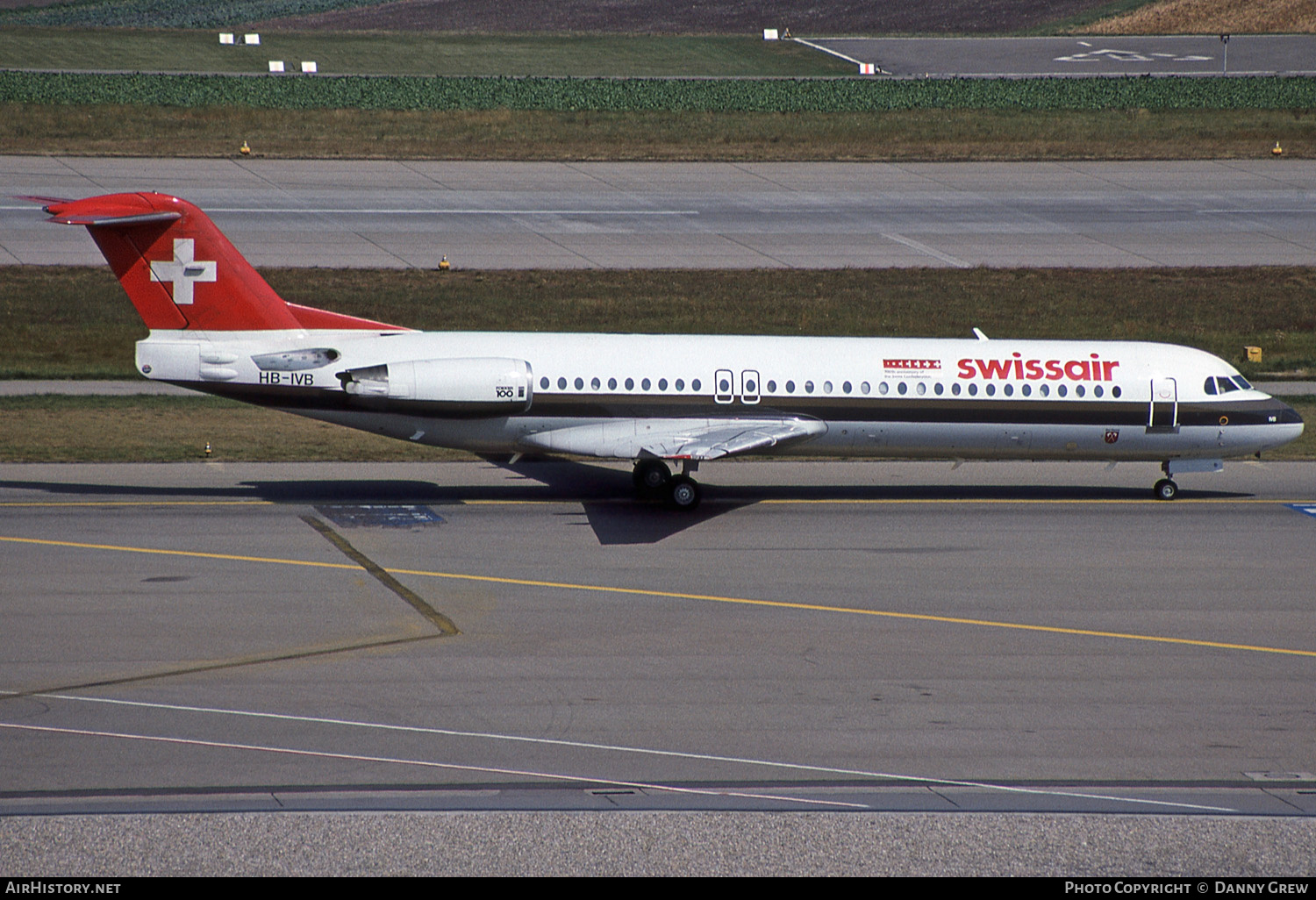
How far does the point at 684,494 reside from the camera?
2569 centimetres

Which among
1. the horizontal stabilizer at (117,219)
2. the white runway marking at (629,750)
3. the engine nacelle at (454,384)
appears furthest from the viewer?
the engine nacelle at (454,384)

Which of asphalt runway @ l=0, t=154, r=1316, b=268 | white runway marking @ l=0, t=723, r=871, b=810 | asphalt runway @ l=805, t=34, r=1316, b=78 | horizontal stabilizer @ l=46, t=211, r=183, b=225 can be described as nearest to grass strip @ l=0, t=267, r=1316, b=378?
asphalt runway @ l=0, t=154, r=1316, b=268

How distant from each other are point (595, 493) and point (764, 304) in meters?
17.0

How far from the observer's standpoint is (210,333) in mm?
24844

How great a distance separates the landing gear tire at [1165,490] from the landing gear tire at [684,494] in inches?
374

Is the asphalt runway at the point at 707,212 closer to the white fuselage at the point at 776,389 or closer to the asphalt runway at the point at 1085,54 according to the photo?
the asphalt runway at the point at 1085,54

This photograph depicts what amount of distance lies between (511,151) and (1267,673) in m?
49.5

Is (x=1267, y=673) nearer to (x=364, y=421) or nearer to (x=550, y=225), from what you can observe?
(x=364, y=421)

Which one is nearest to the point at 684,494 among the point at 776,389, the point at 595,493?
the point at 595,493

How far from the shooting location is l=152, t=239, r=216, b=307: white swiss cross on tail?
24594 mm

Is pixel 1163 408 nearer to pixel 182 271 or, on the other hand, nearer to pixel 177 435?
pixel 182 271

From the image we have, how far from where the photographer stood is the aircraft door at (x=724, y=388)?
26.2 meters

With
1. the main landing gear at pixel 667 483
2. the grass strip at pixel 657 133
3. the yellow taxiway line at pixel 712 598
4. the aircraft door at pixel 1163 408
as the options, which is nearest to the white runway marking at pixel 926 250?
the grass strip at pixel 657 133
